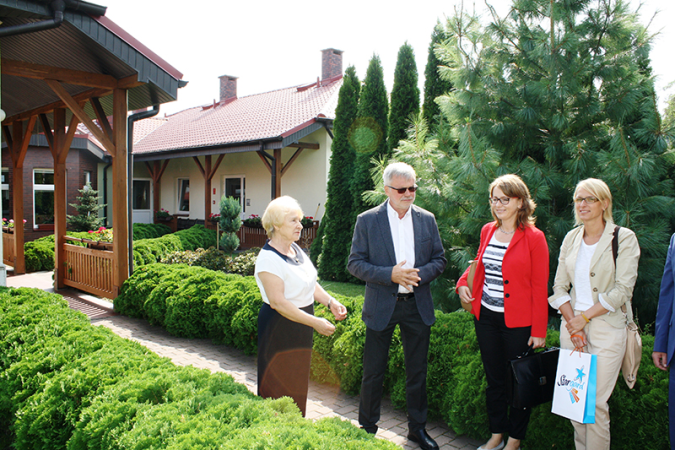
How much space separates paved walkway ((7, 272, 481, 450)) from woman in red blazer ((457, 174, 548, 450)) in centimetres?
46

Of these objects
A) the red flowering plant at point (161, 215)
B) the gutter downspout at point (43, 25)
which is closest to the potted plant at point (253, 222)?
the red flowering plant at point (161, 215)

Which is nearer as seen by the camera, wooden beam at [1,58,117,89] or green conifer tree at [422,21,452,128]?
wooden beam at [1,58,117,89]

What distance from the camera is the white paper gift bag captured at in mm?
2631

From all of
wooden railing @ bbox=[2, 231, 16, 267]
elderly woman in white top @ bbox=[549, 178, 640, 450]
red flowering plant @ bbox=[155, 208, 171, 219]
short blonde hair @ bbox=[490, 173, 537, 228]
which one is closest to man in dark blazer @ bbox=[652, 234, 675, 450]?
elderly woman in white top @ bbox=[549, 178, 640, 450]

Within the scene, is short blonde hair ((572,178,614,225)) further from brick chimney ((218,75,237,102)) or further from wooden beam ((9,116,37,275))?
brick chimney ((218,75,237,102))

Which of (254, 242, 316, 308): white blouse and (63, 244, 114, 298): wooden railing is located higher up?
(254, 242, 316, 308): white blouse

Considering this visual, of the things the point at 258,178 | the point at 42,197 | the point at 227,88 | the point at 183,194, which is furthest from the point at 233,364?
the point at 227,88

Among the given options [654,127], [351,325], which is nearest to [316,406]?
[351,325]

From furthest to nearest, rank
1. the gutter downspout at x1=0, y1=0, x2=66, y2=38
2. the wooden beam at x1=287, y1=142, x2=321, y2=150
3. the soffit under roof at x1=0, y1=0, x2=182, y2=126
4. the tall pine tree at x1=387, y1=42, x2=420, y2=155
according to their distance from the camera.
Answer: the wooden beam at x1=287, y1=142, x2=321, y2=150, the tall pine tree at x1=387, y1=42, x2=420, y2=155, the soffit under roof at x1=0, y1=0, x2=182, y2=126, the gutter downspout at x1=0, y1=0, x2=66, y2=38

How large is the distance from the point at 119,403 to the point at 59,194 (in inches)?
304

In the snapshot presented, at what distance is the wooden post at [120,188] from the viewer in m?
7.11

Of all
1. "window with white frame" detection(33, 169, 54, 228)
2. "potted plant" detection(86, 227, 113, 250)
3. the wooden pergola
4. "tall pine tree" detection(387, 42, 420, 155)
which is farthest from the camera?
"window with white frame" detection(33, 169, 54, 228)

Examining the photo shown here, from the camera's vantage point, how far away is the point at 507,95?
4.54 metres

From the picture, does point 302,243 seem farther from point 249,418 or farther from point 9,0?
point 249,418
